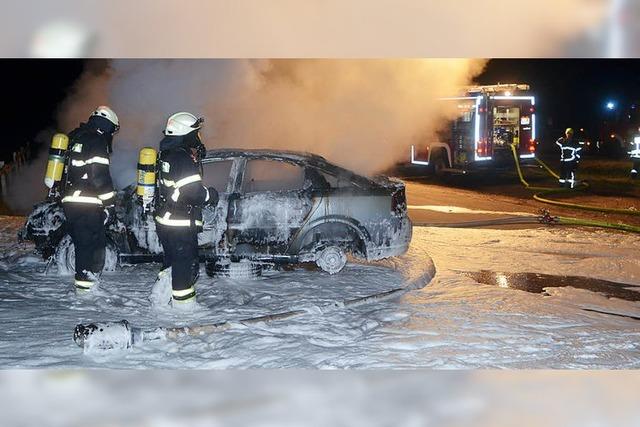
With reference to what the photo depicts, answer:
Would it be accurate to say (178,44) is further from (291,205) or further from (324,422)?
(324,422)

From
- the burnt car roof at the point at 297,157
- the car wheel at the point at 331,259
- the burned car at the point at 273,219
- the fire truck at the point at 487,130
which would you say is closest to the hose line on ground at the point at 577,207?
the fire truck at the point at 487,130

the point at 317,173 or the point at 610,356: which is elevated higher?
the point at 317,173

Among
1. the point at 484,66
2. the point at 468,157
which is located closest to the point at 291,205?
the point at 484,66

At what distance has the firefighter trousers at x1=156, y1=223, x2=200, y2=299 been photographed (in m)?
5.92

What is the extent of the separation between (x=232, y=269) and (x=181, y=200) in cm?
137

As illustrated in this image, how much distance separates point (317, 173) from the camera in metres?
7.14

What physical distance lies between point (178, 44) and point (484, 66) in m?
9.33

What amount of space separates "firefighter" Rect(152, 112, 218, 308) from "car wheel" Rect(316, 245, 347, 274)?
1573mm

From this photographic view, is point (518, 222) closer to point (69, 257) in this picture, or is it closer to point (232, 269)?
point (232, 269)

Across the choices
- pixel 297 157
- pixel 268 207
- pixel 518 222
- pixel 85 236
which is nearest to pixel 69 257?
pixel 85 236

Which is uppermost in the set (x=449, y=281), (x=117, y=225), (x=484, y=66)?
(x=484, y=66)

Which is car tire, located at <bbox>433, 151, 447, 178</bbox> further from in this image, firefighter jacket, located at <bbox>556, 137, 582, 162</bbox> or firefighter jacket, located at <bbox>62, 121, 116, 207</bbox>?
firefighter jacket, located at <bbox>62, 121, 116, 207</bbox>

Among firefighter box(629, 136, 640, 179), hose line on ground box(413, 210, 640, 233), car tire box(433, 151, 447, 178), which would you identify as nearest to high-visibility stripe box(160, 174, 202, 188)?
hose line on ground box(413, 210, 640, 233)

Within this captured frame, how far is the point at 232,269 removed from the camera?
6992mm
